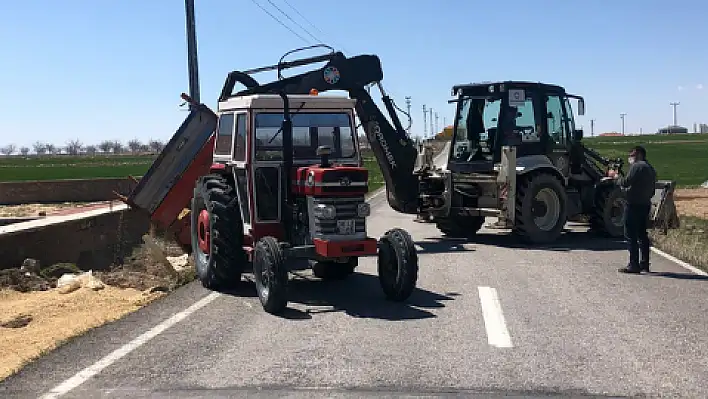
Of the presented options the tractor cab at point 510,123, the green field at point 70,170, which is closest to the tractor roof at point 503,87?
the tractor cab at point 510,123

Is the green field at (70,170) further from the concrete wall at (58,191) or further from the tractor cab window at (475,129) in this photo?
the tractor cab window at (475,129)

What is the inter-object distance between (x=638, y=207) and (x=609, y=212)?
4.13 metres

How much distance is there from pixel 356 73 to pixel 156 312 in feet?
22.8

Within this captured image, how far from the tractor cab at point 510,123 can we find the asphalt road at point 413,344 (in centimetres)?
464

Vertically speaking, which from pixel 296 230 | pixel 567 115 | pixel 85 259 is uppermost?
pixel 567 115

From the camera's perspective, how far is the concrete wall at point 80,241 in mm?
11797

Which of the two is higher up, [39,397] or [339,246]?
[339,246]

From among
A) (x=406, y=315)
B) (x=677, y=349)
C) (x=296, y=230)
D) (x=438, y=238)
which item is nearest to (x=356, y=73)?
(x=438, y=238)

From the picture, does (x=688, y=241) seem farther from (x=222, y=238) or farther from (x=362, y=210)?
(x=222, y=238)

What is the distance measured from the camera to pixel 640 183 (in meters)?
10.2

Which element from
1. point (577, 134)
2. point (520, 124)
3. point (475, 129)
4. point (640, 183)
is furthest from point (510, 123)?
point (640, 183)

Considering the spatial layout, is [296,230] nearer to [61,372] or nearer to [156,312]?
[156,312]

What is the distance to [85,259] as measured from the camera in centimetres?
1390

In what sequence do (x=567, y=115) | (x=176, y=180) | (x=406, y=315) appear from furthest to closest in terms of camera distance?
(x=567, y=115) → (x=176, y=180) → (x=406, y=315)
